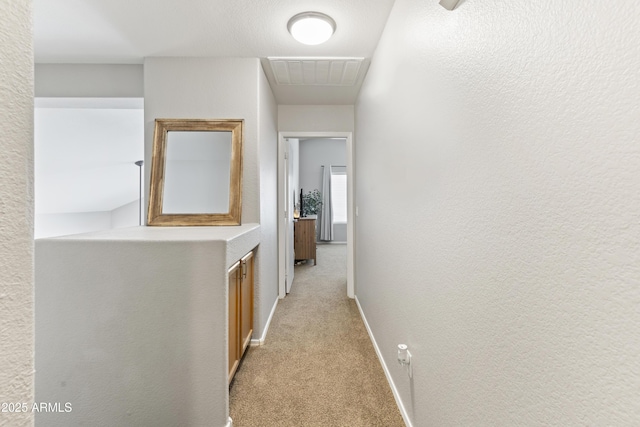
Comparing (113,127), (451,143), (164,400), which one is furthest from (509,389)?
(113,127)

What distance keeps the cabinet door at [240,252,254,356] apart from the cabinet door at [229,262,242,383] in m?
0.07

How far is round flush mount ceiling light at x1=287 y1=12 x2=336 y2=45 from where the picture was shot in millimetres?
1767

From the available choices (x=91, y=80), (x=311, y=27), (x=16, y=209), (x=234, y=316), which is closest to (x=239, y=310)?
(x=234, y=316)

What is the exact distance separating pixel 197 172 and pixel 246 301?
1086 mm

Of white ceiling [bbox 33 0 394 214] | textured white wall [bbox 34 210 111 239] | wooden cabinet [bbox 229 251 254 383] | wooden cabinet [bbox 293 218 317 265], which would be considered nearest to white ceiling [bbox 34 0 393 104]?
white ceiling [bbox 33 0 394 214]

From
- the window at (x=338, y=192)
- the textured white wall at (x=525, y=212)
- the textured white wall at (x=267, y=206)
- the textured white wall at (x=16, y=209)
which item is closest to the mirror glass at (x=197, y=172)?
the textured white wall at (x=267, y=206)

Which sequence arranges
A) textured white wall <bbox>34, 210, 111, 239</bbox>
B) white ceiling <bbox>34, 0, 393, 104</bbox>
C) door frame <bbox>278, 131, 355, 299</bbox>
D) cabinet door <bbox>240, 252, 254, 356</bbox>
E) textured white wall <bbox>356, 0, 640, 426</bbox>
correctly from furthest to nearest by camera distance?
1. textured white wall <bbox>34, 210, 111, 239</bbox>
2. door frame <bbox>278, 131, 355, 299</bbox>
3. cabinet door <bbox>240, 252, 254, 356</bbox>
4. white ceiling <bbox>34, 0, 393, 104</bbox>
5. textured white wall <bbox>356, 0, 640, 426</bbox>

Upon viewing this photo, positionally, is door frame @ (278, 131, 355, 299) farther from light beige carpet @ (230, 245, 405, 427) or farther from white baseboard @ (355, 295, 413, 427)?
white baseboard @ (355, 295, 413, 427)

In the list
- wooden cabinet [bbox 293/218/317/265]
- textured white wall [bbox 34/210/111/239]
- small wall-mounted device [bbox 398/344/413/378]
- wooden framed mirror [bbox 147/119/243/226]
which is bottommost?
small wall-mounted device [bbox 398/344/413/378]

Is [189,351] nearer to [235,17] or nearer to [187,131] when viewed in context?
[187,131]

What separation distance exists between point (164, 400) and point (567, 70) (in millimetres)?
1911

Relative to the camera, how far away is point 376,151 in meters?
2.17

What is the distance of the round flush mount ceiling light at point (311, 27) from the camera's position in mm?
1767

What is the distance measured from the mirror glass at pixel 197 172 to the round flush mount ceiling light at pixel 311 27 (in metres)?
0.91
